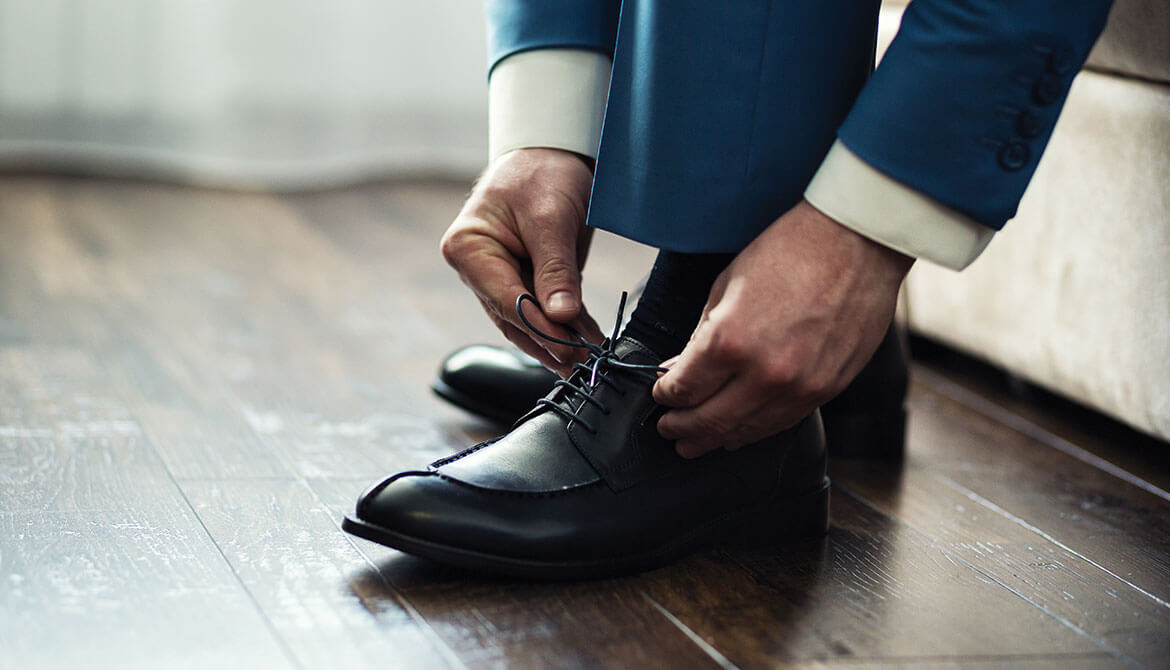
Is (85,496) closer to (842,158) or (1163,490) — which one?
(842,158)

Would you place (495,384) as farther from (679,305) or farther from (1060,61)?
(1060,61)

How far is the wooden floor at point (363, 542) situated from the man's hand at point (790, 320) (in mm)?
115

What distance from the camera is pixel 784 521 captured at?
0.70m

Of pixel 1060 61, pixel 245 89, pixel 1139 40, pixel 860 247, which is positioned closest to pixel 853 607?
pixel 860 247

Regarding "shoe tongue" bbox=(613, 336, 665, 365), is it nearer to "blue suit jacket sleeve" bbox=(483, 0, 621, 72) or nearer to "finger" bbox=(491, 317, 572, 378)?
"finger" bbox=(491, 317, 572, 378)

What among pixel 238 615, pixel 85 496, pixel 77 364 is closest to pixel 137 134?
pixel 77 364

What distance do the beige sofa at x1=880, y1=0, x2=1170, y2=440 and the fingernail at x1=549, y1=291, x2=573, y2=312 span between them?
488mm

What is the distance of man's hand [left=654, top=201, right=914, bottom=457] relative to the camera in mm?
568

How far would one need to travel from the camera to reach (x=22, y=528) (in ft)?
2.12

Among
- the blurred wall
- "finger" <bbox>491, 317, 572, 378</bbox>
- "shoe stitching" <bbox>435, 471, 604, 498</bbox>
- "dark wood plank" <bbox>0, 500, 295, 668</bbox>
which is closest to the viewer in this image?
"dark wood plank" <bbox>0, 500, 295, 668</bbox>

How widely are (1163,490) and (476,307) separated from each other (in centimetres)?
74

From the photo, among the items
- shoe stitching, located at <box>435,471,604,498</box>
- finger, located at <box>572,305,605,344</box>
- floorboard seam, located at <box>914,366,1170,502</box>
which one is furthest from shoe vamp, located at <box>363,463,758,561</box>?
floorboard seam, located at <box>914,366,1170,502</box>

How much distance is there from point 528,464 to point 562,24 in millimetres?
303

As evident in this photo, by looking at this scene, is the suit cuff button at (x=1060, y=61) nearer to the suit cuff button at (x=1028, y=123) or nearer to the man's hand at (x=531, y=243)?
the suit cuff button at (x=1028, y=123)
